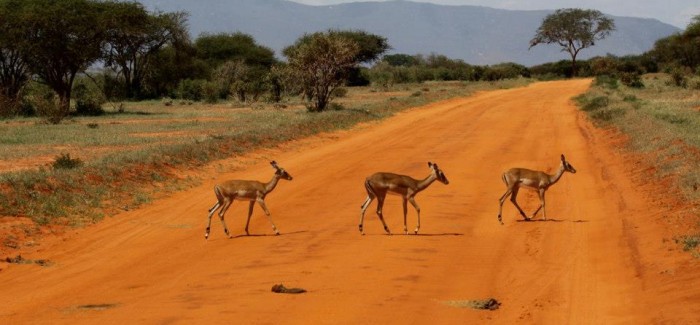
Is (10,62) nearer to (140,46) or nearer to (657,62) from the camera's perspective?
(140,46)

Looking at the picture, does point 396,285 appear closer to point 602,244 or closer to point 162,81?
point 602,244

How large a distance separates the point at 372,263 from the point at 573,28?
110592 mm

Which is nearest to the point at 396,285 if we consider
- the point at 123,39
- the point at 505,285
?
the point at 505,285

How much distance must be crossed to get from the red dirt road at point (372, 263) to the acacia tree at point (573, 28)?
9852cm

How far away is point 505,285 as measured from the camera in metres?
11.0

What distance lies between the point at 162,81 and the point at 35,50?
3184cm

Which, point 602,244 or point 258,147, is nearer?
point 602,244

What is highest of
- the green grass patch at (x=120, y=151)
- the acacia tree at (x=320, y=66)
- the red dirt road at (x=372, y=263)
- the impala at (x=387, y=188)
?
the acacia tree at (x=320, y=66)

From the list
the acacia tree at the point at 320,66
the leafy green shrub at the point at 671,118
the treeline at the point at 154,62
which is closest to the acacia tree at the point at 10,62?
the treeline at the point at 154,62

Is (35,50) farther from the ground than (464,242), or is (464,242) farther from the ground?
(35,50)

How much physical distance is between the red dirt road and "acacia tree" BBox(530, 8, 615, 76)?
323ft

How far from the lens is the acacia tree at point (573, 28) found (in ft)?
380

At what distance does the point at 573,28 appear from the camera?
11638 cm

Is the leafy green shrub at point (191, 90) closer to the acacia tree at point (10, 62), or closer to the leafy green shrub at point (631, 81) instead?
the acacia tree at point (10, 62)
